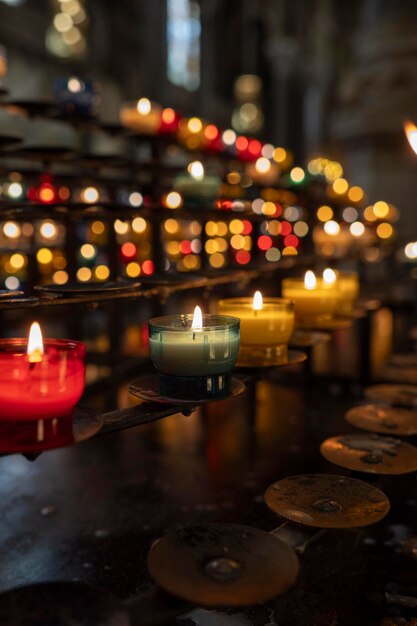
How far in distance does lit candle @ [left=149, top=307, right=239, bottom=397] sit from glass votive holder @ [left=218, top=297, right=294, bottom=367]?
278mm

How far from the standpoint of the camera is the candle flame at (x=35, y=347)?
1.10 meters

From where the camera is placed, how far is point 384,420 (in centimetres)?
217

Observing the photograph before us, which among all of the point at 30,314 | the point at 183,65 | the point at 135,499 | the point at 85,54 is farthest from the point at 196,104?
the point at 135,499

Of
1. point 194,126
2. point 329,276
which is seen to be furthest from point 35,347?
point 194,126

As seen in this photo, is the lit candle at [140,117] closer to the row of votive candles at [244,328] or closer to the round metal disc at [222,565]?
the row of votive candles at [244,328]

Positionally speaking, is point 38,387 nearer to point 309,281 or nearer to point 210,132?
point 309,281

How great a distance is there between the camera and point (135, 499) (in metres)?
2.51

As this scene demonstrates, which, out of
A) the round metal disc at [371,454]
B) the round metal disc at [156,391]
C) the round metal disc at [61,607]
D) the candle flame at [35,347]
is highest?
the candle flame at [35,347]

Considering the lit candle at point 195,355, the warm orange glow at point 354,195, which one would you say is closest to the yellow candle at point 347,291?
the lit candle at point 195,355

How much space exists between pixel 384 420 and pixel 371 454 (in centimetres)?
29

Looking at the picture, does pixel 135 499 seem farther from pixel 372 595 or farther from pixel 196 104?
pixel 196 104

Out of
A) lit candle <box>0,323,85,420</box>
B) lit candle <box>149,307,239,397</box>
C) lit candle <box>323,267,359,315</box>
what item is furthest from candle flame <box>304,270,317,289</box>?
lit candle <box>0,323,85,420</box>

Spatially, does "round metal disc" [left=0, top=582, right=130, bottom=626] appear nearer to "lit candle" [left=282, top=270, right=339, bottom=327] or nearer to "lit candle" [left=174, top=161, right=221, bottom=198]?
"lit candle" [left=282, top=270, right=339, bottom=327]

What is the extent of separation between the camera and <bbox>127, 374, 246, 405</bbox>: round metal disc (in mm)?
1337
